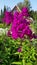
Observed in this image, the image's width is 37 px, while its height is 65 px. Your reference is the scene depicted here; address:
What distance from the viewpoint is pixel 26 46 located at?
351 cm

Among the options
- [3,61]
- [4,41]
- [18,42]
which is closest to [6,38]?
[4,41]

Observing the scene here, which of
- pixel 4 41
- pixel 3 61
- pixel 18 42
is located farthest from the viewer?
pixel 4 41

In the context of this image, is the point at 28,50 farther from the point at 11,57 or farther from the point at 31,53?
the point at 11,57

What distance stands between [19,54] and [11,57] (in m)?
0.28

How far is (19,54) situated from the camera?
3.53 meters

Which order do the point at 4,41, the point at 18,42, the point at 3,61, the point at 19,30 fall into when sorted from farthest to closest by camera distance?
1. the point at 4,41
2. the point at 18,42
3. the point at 3,61
4. the point at 19,30

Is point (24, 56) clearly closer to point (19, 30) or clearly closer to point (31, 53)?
point (31, 53)

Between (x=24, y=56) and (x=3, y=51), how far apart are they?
0.46 m

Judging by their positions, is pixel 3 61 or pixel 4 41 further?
pixel 4 41

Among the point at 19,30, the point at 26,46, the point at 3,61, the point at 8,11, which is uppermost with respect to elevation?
the point at 8,11

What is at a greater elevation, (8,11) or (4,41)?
(8,11)

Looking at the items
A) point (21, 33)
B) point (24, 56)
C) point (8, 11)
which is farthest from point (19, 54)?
point (8, 11)

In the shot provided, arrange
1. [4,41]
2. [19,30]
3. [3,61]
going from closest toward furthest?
[19,30] → [3,61] → [4,41]

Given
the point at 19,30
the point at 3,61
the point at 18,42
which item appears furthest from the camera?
the point at 18,42
